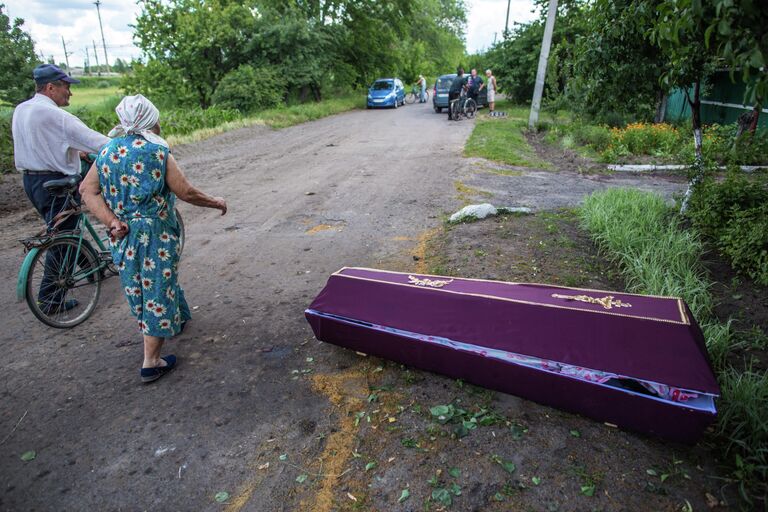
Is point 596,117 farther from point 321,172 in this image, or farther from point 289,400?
point 289,400

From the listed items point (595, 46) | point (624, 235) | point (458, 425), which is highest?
point (595, 46)

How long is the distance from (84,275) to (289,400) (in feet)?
8.17

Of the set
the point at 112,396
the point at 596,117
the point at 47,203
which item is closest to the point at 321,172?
the point at 47,203

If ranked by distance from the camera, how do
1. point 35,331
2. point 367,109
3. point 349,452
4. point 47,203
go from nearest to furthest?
point 349,452, point 35,331, point 47,203, point 367,109

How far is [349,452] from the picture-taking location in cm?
247

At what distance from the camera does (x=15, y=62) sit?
17781mm

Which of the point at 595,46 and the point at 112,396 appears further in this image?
the point at 595,46

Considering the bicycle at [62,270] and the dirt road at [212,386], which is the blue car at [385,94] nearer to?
the dirt road at [212,386]

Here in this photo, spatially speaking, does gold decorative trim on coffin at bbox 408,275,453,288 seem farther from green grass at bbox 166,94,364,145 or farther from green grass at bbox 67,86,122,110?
green grass at bbox 67,86,122,110

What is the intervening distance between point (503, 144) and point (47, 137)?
32.8 ft

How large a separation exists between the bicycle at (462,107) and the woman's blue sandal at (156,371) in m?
16.4

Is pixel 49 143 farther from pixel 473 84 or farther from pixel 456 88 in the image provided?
pixel 473 84

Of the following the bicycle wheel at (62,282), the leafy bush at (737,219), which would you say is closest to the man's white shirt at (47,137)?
the bicycle wheel at (62,282)

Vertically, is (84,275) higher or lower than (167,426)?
higher
